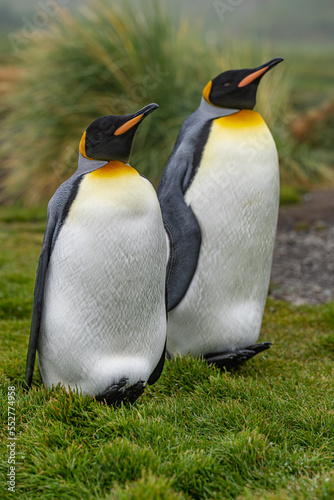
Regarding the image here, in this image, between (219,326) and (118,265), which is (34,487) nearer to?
(118,265)

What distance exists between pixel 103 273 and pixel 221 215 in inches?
35.2

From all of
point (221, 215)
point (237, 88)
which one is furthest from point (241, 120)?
point (221, 215)

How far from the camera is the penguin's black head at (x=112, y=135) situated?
8.06 feet

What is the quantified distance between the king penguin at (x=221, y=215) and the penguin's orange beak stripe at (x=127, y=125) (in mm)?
722

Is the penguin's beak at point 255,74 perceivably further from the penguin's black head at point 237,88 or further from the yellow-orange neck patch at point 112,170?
the yellow-orange neck patch at point 112,170

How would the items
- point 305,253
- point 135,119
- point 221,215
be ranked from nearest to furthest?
point 135,119
point 221,215
point 305,253

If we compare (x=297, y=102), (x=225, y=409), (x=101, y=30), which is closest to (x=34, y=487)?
(x=225, y=409)

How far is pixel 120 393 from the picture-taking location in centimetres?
257

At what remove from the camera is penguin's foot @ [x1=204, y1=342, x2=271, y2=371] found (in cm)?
315

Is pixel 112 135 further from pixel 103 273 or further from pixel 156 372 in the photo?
pixel 156 372

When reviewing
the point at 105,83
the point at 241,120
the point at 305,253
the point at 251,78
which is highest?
the point at 251,78

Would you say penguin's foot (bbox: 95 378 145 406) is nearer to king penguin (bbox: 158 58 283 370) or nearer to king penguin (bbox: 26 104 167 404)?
king penguin (bbox: 26 104 167 404)

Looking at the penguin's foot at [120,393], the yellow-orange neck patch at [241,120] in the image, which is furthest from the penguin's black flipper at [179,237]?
the penguin's foot at [120,393]

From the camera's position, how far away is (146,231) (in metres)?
2.50
